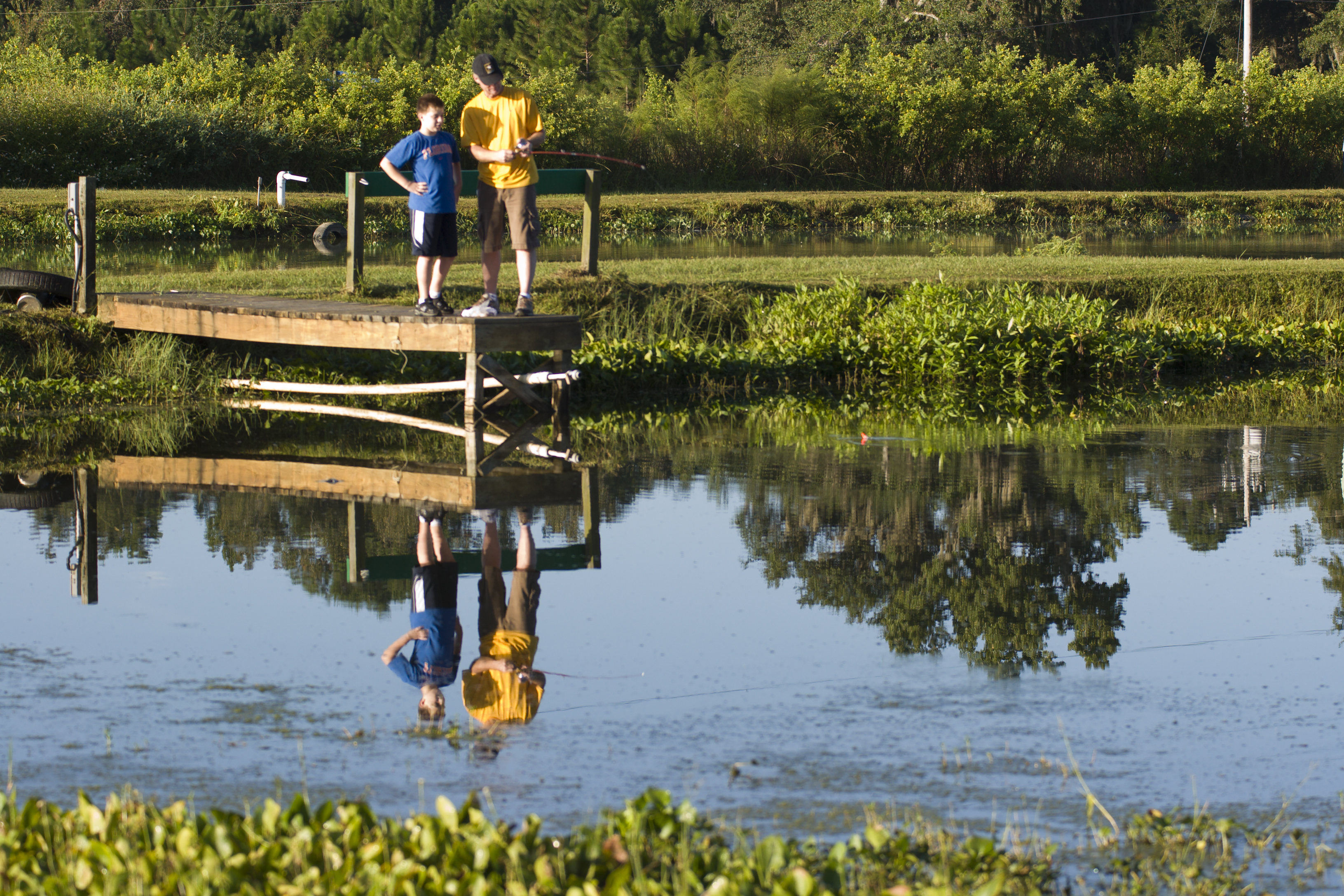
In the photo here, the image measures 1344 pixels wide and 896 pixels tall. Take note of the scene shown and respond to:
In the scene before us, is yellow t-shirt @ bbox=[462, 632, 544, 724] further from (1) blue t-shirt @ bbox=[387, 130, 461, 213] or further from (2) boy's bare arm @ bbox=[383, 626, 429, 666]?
(1) blue t-shirt @ bbox=[387, 130, 461, 213]

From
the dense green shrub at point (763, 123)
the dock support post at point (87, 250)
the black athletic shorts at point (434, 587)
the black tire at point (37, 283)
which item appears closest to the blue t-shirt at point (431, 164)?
the dock support post at point (87, 250)

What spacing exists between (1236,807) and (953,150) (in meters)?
42.3

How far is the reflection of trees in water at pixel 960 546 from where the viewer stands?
20.2 ft

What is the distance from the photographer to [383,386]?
37.4 feet

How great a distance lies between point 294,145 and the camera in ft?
125

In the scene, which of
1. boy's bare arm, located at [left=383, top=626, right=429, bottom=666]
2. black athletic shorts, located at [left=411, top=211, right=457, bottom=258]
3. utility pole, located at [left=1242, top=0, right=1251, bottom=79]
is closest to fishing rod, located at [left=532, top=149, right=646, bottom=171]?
black athletic shorts, located at [left=411, top=211, right=457, bottom=258]

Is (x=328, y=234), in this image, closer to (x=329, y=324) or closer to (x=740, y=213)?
(x=329, y=324)

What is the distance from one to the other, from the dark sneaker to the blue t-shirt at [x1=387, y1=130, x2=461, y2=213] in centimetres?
68

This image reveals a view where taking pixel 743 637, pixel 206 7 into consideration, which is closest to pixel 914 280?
pixel 743 637

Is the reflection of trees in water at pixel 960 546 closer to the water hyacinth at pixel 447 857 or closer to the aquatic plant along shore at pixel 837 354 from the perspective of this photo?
the water hyacinth at pixel 447 857

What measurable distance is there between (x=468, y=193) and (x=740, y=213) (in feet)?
72.3

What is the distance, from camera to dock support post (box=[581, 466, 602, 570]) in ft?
24.2

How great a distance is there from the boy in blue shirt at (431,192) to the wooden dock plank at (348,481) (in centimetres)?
176

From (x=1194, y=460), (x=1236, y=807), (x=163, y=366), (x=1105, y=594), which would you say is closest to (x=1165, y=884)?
(x=1236, y=807)
